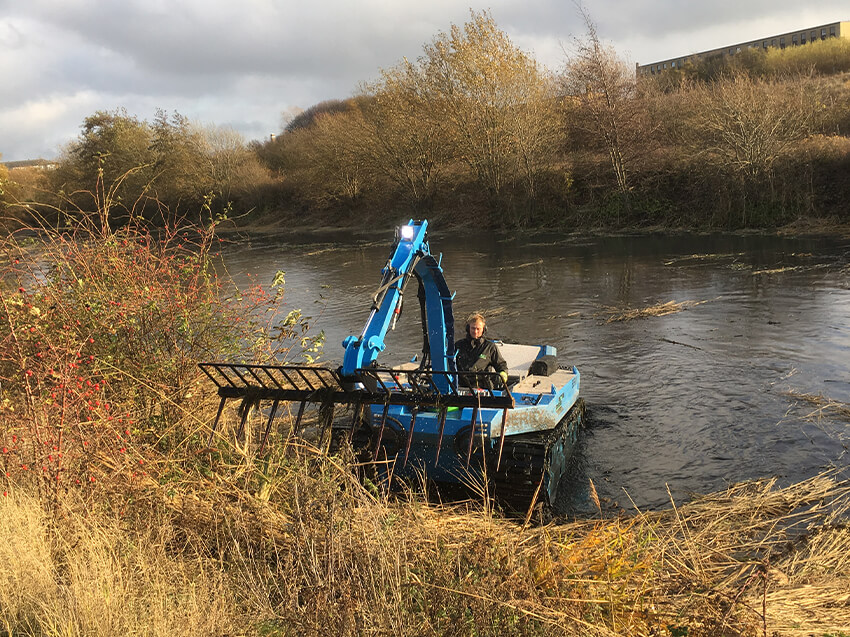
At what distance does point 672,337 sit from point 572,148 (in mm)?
26838

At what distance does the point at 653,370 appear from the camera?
11102 millimetres

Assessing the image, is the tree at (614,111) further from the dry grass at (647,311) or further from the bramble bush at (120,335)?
the bramble bush at (120,335)

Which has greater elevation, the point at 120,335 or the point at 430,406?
the point at 120,335

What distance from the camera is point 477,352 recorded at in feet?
26.0

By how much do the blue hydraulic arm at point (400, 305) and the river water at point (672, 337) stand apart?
2.14m

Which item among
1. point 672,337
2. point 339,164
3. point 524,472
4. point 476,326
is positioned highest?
point 339,164

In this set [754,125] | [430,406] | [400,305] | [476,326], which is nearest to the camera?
[430,406]

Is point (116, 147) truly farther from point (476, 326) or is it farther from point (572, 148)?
point (476, 326)

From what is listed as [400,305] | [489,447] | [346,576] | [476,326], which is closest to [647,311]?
[476,326]

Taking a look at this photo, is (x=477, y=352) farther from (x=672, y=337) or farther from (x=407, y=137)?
(x=407, y=137)

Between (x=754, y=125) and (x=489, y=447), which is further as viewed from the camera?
(x=754, y=125)

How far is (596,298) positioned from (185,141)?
4720cm

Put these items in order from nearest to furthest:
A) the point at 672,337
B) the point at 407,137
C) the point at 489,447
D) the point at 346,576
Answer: the point at 346,576
the point at 489,447
the point at 672,337
the point at 407,137

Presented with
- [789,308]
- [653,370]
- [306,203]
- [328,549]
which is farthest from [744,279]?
[306,203]
